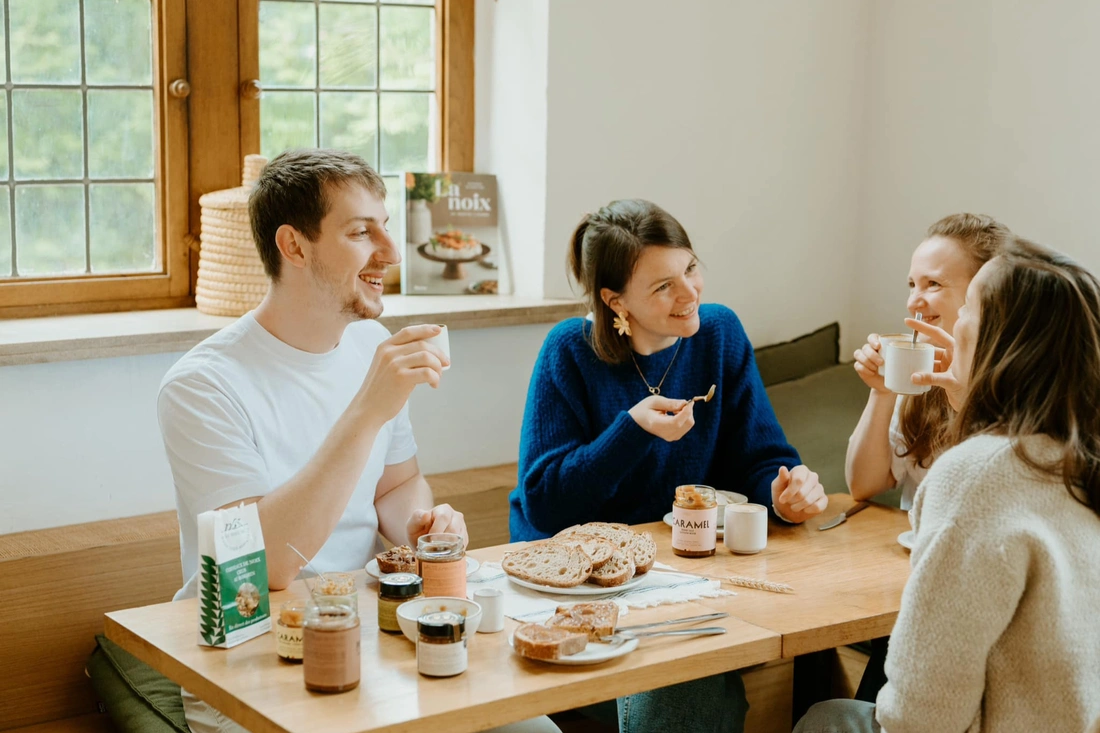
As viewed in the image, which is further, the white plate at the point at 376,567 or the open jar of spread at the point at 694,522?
the open jar of spread at the point at 694,522

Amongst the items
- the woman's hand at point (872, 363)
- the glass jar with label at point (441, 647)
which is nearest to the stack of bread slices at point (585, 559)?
the glass jar with label at point (441, 647)

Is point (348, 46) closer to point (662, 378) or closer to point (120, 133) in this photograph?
point (120, 133)

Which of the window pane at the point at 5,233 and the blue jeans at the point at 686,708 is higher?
the window pane at the point at 5,233

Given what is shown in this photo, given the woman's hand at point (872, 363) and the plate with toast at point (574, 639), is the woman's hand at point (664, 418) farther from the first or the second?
the plate with toast at point (574, 639)

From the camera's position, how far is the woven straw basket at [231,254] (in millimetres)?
2707

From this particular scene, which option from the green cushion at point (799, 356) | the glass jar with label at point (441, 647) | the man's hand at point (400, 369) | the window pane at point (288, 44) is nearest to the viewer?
the glass jar with label at point (441, 647)

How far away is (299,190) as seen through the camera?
2033mm

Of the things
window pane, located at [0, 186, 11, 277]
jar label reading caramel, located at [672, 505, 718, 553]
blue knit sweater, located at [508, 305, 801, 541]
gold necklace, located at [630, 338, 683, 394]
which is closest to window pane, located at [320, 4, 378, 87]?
window pane, located at [0, 186, 11, 277]

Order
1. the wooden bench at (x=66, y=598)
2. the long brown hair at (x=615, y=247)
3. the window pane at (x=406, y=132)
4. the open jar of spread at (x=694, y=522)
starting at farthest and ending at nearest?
the window pane at (x=406, y=132) → the long brown hair at (x=615, y=247) → the wooden bench at (x=66, y=598) → the open jar of spread at (x=694, y=522)

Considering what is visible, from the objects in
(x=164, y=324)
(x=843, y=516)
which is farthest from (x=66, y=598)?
(x=843, y=516)

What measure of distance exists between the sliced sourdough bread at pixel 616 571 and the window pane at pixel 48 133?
5.47ft

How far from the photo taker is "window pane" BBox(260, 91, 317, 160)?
2.96 metres

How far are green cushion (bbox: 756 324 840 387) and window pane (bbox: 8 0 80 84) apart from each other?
1.94 meters

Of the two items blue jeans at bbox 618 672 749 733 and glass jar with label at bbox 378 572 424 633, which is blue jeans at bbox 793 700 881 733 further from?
glass jar with label at bbox 378 572 424 633
